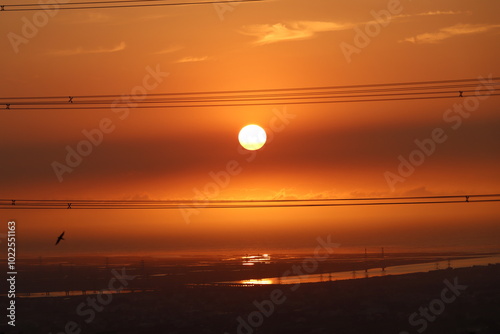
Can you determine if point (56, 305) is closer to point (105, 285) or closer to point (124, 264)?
point (105, 285)

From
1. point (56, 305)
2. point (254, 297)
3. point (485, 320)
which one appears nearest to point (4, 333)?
point (56, 305)

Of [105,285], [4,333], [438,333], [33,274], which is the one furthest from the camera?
[33,274]

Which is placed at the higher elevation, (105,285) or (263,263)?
(263,263)

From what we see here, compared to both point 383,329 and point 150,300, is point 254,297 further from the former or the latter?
point 383,329

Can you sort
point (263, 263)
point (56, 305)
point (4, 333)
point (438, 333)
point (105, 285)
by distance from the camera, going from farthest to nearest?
point (263, 263) < point (105, 285) < point (56, 305) < point (4, 333) < point (438, 333)

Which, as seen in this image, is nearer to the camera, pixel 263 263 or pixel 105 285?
pixel 105 285

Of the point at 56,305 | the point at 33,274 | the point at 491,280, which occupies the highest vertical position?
the point at 33,274
